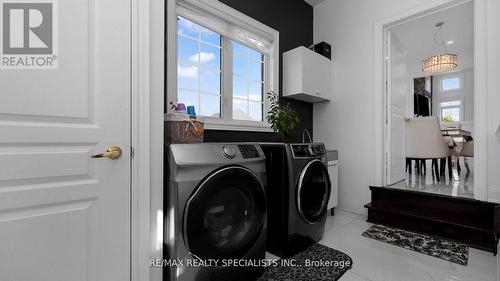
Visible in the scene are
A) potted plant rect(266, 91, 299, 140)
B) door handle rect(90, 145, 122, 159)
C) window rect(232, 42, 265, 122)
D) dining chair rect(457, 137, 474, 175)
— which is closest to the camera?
door handle rect(90, 145, 122, 159)

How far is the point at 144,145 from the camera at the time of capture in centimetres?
118

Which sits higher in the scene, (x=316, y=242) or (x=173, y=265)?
(x=173, y=265)

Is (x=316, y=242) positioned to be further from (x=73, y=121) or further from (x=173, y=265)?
(x=73, y=121)

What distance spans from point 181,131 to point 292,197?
3.18ft

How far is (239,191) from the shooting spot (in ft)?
4.41

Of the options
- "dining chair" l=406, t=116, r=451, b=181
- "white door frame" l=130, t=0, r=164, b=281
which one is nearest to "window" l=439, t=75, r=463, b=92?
"dining chair" l=406, t=116, r=451, b=181

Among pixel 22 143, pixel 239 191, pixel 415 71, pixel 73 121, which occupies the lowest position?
pixel 239 191

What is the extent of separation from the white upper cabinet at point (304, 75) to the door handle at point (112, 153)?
83.7 inches

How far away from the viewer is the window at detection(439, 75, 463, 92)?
6535 millimetres

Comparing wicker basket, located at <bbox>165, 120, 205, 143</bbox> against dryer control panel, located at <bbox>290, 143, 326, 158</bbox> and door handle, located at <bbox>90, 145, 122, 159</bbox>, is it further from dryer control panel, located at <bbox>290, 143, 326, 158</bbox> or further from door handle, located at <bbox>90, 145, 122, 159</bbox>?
dryer control panel, located at <bbox>290, 143, 326, 158</bbox>

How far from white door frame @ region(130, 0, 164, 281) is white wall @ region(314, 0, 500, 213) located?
2469 mm

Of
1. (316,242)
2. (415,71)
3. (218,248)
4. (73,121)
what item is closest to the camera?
(73,121)

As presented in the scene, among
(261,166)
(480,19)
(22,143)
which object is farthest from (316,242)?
(480,19)

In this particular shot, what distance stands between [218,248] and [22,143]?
1024 millimetres
